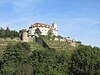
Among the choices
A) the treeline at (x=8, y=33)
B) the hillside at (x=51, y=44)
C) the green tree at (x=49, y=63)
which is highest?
the treeline at (x=8, y=33)

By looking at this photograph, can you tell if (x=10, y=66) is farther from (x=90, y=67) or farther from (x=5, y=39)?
(x=5, y=39)

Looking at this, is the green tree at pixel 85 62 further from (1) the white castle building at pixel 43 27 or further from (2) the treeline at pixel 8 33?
(1) the white castle building at pixel 43 27

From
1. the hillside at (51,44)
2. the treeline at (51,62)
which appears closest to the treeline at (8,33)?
the hillside at (51,44)

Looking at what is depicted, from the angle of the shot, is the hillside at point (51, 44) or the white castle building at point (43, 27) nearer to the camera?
the hillside at point (51, 44)

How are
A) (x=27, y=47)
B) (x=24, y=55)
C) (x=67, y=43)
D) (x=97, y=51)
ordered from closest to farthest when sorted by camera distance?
(x=97, y=51) < (x=24, y=55) < (x=27, y=47) < (x=67, y=43)

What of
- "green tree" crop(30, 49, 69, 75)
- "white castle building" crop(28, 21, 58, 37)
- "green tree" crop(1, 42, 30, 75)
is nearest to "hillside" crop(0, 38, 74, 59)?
"green tree" crop(1, 42, 30, 75)

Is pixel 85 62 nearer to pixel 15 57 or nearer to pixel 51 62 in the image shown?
pixel 51 62

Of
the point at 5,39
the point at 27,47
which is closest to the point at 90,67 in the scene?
the point at 27,47

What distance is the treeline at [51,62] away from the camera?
52.4 meters

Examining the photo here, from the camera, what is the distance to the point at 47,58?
200ft

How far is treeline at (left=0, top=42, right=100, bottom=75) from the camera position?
172ft

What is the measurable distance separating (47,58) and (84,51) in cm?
674

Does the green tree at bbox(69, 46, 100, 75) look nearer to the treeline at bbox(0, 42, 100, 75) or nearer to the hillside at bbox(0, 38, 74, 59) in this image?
the treeline at bbox(0, 42, 100, 75)

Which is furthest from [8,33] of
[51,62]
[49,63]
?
[49,63]
